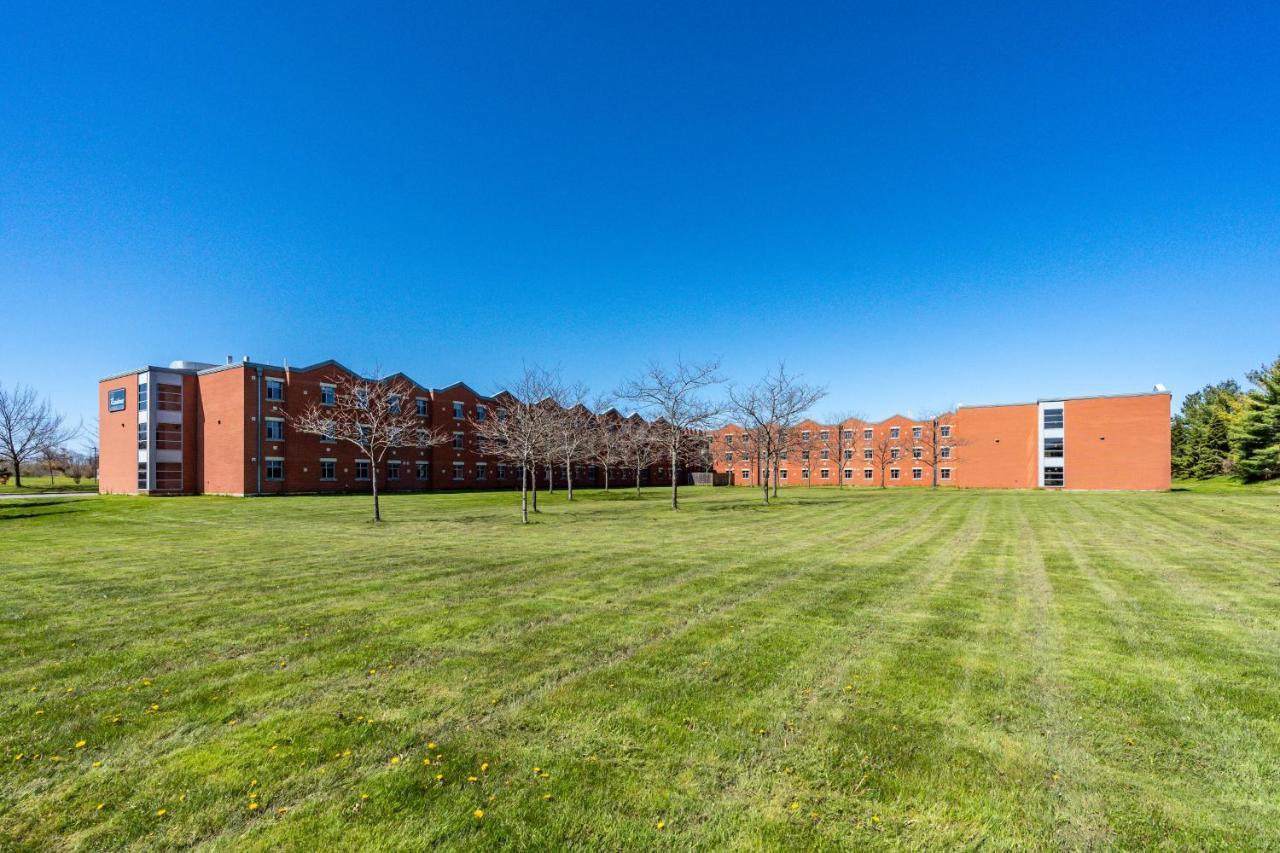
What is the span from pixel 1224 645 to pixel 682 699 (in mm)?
7058

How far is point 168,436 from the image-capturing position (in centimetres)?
4800

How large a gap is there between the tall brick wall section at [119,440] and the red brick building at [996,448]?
5052 centimetres

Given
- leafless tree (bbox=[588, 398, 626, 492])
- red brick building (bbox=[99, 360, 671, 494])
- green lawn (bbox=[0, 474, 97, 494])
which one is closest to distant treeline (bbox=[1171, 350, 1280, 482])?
leafless tree (bbox=[588, 398, 626, 492])

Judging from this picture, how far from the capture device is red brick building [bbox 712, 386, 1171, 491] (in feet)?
188

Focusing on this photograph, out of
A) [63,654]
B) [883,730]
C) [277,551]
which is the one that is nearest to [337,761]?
[883,730]

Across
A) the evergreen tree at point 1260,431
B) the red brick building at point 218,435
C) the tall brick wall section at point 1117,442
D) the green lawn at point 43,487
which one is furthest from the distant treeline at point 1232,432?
the green lawn at point 43,487

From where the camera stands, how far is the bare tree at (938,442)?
7162cm

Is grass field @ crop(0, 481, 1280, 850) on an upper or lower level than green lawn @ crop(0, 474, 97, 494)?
upper

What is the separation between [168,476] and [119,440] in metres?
6.84

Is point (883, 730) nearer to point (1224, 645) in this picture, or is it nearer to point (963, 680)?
point (963, 680)

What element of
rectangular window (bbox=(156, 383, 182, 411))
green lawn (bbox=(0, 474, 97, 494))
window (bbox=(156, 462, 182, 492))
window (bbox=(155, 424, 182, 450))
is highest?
rectangular window (bbox=(156, 383, 182, 411))

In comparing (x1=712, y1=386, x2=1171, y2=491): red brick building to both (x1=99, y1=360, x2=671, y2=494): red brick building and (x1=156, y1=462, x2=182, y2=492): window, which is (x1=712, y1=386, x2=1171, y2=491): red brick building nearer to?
A: (x1=99, y1=360, x2=671, y2=494): red brick building

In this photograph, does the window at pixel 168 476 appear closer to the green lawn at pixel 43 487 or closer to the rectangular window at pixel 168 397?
the rectangular window at pixel 168 397

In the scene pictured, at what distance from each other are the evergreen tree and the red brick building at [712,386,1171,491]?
5.21m
